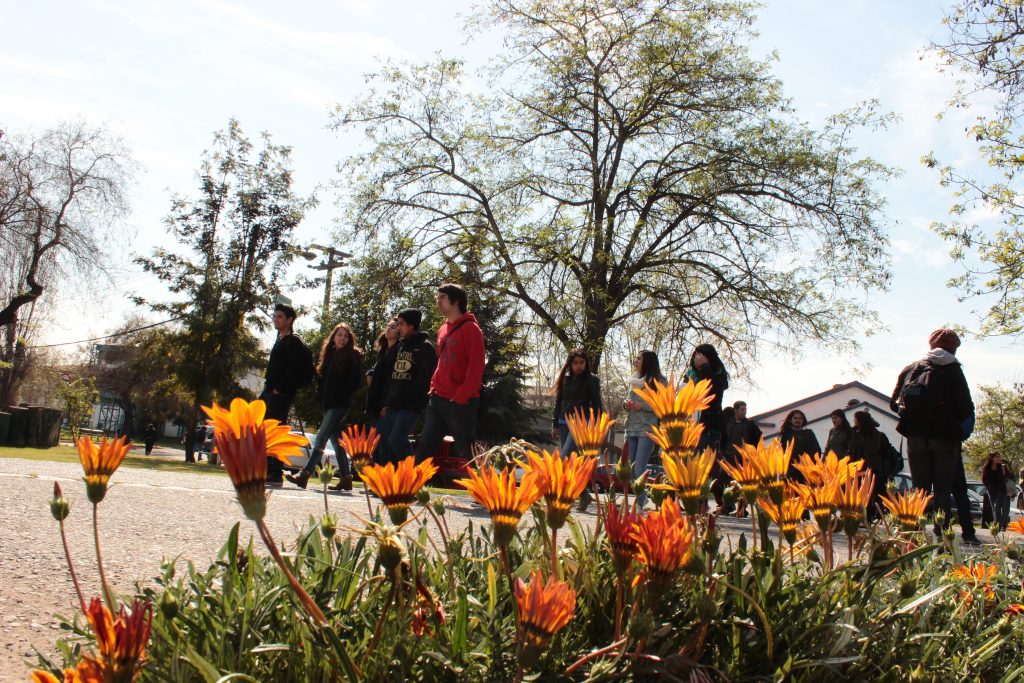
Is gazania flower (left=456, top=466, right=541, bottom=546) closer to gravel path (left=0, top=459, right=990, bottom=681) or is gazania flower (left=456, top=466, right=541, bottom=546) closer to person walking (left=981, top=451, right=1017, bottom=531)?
gravel path (left=0, top=459, right=990, bottom=681)

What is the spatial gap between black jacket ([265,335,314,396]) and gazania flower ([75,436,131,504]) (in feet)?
24.1

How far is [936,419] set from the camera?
6961 mm

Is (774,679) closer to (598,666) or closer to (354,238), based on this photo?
(598,666)

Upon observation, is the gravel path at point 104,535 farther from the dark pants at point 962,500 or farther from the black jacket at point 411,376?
the dark pants at point 962,500

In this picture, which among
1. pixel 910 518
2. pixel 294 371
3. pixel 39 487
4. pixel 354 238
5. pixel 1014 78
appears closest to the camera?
pixel 910 518

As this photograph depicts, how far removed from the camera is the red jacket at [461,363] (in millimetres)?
6965

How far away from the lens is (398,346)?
8.01 m

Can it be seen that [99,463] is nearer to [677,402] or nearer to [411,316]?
[677,402]

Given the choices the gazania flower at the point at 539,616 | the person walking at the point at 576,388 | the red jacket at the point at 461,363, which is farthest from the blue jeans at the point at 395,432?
the gazania flower at the point at 539,616

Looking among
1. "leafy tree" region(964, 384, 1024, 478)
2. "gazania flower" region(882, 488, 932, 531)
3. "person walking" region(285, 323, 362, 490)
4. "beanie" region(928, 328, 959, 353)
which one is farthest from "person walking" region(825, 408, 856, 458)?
"leafy tree" region(964, 384, 1024, 478)

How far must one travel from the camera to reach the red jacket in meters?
6.96

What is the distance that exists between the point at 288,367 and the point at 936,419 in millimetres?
5970

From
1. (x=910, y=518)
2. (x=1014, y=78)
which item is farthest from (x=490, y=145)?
(x=910, y=518)

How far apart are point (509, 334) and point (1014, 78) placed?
10.8 meters
